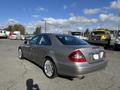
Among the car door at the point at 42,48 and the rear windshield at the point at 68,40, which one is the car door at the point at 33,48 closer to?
the car door at the point at 42,48

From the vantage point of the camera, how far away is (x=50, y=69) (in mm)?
6773

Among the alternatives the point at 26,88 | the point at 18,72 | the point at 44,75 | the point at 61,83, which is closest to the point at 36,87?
the point at 26,88

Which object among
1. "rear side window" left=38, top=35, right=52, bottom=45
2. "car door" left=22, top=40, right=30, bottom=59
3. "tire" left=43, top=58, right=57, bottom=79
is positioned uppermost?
"rear side window" left=38, top=35, right=52, bottom=45

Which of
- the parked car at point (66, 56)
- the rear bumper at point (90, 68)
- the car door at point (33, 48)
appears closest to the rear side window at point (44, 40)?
the parked car at point (66, 56)

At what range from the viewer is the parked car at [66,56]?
584 centimetres

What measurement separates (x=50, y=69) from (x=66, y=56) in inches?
41.4

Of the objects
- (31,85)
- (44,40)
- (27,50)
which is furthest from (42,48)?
(27,50)

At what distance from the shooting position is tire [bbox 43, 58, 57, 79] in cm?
655

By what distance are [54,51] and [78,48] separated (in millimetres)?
1015

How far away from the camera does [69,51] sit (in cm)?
596

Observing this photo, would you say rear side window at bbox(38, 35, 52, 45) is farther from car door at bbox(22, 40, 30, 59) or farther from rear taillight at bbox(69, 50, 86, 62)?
rear taillight at bbox(69, 50, 86, 62)

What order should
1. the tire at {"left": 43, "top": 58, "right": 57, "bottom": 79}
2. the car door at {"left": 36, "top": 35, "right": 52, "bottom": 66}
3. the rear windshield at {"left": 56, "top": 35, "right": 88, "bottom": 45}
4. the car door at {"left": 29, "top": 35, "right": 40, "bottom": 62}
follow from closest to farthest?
the tire at {"left": 43, "top": 58, "right": 57, "bottom": 79}, the rear windshield at {"left": 56, "top": 35, "right": 88, "bottom": 45}, the car door at {"left": 36, "top": 35, "right": 52, "bottom": 66}, the car door at {"left": 29, "top": 35, "right": 40, "bottom": 62}

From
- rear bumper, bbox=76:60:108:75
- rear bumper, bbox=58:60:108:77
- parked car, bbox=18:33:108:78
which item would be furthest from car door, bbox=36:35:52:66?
rear bumper, bbox=76:60:108:75

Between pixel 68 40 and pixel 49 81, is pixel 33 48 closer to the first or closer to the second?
pixel 68 40
